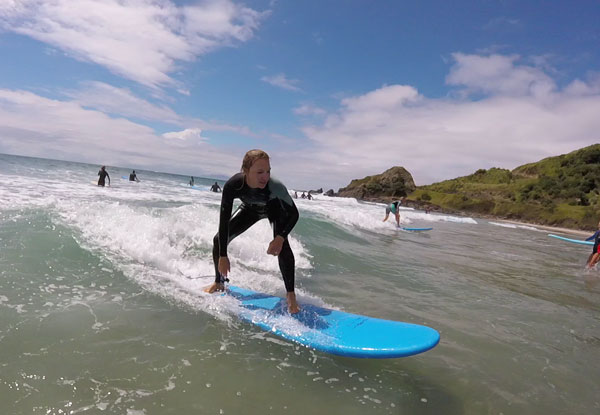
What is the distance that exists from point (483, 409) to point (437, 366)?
605 mm

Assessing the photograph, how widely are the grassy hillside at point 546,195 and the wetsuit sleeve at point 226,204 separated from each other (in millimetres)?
46100

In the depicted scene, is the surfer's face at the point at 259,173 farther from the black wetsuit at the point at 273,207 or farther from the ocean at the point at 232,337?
the ocean at the point at 232,337

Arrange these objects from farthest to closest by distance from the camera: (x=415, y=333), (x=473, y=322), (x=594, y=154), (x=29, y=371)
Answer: (x=594, y=154)
(x=473, y=322)
(x=415, y=333)
(x=29, y=371)

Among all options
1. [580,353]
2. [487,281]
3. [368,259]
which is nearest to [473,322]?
[580,353]

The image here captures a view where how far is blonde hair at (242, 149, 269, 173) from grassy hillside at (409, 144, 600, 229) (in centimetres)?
4598

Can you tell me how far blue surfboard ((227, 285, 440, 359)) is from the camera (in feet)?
9.71

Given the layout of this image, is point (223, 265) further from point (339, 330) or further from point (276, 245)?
point (339, 330)

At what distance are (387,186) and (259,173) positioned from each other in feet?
226

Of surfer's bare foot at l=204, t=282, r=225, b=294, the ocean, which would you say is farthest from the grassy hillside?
surfer's bare foot at l=204, t=282, r=225, b=294

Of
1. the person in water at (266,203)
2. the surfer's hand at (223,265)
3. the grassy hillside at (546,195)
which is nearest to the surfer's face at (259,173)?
the person in water at (266,203)

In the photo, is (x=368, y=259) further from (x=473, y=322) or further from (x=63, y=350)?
(x=63, y=350)

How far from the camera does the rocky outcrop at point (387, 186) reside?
224 feet

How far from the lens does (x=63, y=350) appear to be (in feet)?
9.26

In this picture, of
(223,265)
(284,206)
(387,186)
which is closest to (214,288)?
(223,265)
